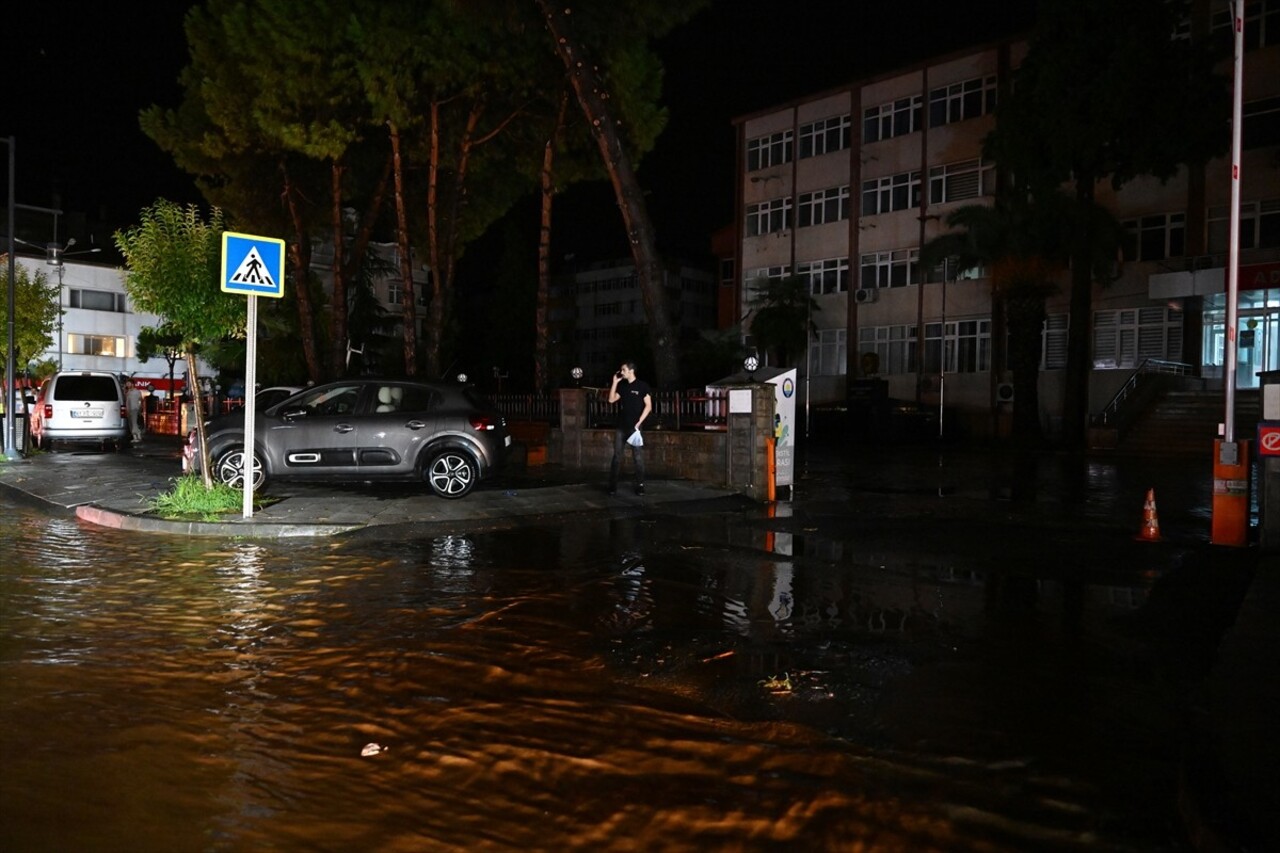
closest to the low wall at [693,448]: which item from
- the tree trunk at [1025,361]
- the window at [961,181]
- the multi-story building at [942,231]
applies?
the tree trunk at [1025,361]

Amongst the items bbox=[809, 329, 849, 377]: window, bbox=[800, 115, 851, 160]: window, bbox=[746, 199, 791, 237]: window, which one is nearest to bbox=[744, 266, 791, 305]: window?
bbox=[746, 199, 791, 237]: window

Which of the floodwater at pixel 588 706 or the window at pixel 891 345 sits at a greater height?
the window at pixel 891 345

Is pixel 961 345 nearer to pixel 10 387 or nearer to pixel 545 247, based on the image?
pixel 545 247

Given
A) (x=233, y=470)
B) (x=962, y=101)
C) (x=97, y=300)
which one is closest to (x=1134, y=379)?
(x=962, y=101)

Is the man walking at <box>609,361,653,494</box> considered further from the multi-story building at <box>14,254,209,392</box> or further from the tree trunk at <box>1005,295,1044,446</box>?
the multi-story building at <box>14,254,209,392</box>

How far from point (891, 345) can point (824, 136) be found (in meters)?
10.6

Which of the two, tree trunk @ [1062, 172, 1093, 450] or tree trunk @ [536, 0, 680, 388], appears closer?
tree trunk @ [536, 0, 680, 388]

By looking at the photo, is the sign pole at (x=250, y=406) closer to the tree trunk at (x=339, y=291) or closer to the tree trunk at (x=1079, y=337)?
the tree trunk at (x=339, y=291)

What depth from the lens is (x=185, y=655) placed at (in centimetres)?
586

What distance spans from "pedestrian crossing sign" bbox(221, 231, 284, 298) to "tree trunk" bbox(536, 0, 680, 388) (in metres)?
10.3

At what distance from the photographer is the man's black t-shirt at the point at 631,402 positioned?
14.1 meters

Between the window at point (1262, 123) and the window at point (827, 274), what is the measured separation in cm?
1630

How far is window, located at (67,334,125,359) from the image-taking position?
59.5 m

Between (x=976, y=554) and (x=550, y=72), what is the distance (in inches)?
726
